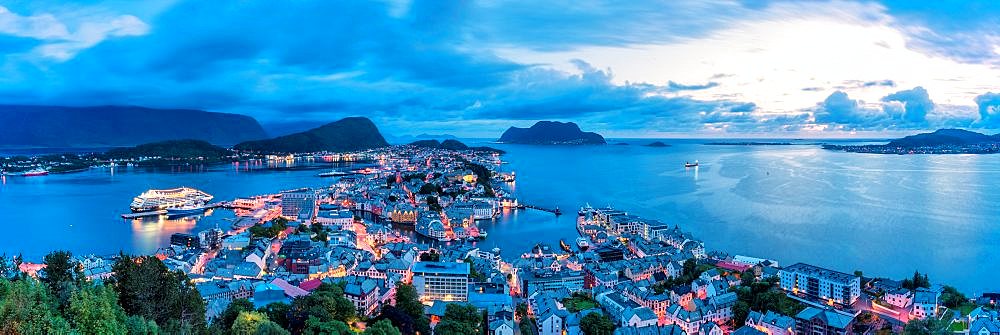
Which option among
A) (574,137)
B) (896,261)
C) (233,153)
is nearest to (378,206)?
(896,261)

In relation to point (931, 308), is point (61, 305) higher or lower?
higher

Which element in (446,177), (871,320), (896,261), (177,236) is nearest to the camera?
(871,320)

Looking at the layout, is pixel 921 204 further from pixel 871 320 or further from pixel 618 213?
pixel 871 320

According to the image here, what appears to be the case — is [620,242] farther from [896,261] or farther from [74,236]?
[74,236]

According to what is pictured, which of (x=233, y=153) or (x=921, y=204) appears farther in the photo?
(x=233, y=153)

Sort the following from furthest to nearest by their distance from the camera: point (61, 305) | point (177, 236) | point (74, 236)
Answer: point (74, 236)
point (177, 236)
point (61, 305)

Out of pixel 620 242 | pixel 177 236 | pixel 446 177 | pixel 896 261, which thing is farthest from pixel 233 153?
pixel 896 261

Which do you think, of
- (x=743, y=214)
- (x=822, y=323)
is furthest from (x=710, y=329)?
(x=743, y=214)
